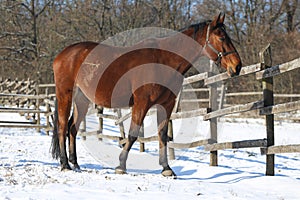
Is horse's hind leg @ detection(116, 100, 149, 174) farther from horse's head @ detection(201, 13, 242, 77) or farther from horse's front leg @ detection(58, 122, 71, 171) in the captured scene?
horse's head @ detection(201, 13, 242, 77)

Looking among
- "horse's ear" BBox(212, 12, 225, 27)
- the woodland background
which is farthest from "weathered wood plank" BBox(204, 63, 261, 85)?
the woodland background

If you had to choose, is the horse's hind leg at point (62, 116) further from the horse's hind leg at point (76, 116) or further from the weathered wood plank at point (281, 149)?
the weathered wood plank at point (281, 149)

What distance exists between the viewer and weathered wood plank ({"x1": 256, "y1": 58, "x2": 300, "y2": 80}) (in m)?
4.95

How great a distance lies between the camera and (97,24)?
22.7m

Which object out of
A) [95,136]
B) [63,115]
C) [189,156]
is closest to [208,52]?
[63,115]

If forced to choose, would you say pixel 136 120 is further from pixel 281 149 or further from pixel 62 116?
pixel 281 149

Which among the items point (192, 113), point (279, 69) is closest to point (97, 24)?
point (192, 113)

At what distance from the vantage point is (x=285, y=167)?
6887 mm

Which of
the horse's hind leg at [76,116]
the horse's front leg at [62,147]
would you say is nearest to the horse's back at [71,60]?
the horse's hind leg at [76,116]

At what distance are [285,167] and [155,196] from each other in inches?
160

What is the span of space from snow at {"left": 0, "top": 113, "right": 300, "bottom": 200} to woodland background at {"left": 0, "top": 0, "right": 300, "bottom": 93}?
11628 mm

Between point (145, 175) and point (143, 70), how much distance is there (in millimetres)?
1351

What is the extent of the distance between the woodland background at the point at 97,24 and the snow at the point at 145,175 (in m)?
11.6

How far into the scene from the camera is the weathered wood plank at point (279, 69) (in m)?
4.95
